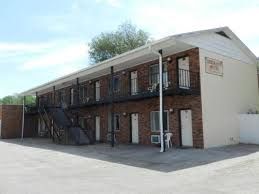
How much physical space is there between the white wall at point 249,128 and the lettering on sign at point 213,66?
270 centimetres

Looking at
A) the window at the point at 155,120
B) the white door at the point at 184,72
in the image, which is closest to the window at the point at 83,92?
the window at the point at 155,120

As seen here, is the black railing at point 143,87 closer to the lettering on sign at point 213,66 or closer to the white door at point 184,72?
the white door at point 184,72

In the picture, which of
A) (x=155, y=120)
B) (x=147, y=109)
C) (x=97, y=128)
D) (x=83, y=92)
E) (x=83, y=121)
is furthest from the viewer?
(x=83, y=92)

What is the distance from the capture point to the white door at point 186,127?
15.3 metres

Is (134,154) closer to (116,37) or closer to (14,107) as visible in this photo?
(14,107)

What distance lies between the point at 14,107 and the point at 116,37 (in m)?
21.5

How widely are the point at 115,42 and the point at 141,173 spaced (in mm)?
39745

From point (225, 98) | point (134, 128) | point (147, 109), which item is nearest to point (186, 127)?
point (225, 98)

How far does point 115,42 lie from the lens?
47781mm

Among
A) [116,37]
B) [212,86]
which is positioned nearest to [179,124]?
[212,86]

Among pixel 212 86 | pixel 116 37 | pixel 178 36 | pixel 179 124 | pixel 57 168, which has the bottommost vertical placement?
pixel 57 168

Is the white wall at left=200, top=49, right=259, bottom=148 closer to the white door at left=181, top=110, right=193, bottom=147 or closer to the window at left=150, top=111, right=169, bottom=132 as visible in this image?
the white door at left=181, top=110, right=193, bottom=147

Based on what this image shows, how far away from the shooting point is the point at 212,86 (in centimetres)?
1558

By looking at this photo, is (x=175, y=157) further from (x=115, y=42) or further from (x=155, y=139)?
(x=115, y=42)
